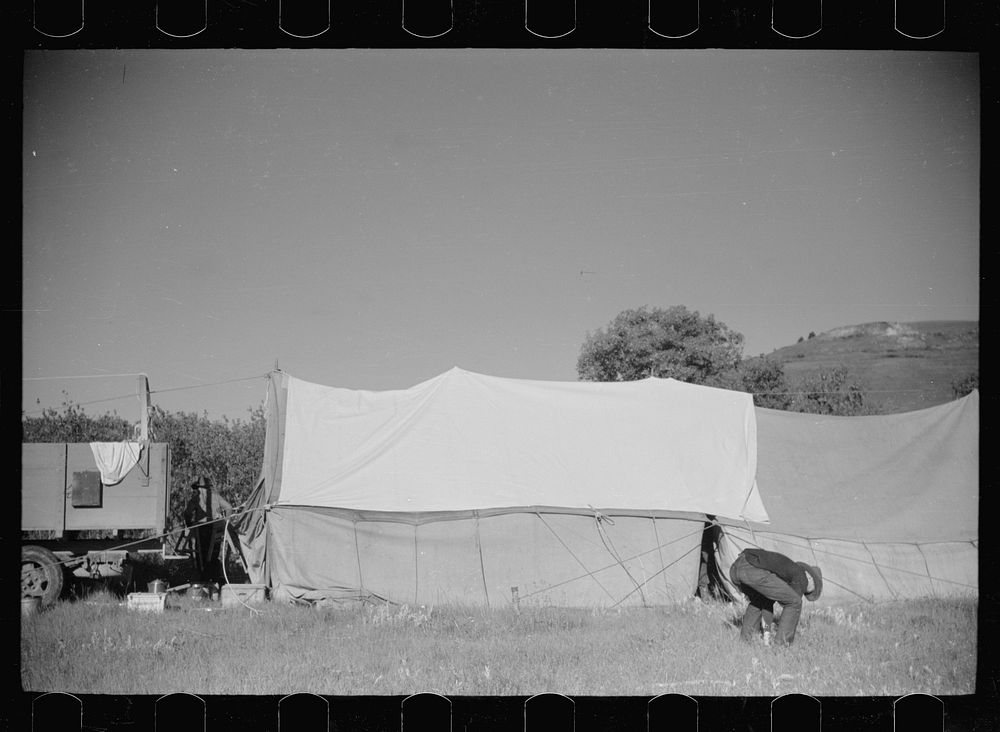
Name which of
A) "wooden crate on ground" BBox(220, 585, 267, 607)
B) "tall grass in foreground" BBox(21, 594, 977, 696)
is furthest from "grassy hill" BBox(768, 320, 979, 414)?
"wooden crate on ground" BBox(220, 585, 267, 607)

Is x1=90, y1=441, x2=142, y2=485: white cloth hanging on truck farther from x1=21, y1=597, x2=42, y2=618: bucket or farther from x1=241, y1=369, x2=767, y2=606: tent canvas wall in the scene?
x1=241, y1=369, x2=767, y2=606: tent canvas wall

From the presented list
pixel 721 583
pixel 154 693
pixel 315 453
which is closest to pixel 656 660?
pixel 721 583

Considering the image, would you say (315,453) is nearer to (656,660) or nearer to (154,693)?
(154,693)

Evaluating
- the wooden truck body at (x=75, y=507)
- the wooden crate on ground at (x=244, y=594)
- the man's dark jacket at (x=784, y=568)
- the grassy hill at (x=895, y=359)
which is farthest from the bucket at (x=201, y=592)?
the grassy hill at (x=895, y=359)

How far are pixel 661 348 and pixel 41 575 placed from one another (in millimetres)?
18909

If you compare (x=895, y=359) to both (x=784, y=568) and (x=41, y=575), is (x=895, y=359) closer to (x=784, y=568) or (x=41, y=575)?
(x=784, y=568)

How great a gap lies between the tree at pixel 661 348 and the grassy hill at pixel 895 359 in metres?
2.78

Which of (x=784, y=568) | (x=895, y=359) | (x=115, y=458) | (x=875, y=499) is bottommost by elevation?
(x=784, y=568)

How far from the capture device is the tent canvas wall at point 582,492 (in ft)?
34.8

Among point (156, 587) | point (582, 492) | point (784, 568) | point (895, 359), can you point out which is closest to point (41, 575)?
point (156, 587)

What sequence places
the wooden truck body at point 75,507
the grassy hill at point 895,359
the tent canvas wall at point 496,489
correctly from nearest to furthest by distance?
1. the wooden truck body at point 75,507
2. the tent canvas wall at point 496,489
3. the grassy hill at point 895,359

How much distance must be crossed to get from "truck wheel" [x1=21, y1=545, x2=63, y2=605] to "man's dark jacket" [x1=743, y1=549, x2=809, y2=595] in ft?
25.0

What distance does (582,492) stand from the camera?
11117 millimetres

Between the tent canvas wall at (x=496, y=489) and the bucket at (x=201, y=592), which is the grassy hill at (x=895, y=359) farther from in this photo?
the bucket at (x=201, y=592)
